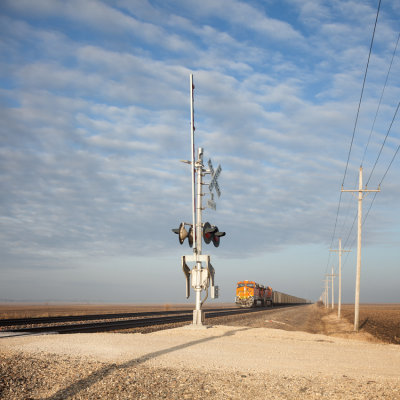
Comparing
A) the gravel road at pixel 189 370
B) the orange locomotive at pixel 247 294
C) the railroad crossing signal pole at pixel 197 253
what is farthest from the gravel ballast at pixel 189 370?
the orange locomotive at pixel 247 294

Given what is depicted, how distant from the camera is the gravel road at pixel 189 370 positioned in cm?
789

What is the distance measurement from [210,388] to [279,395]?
1257 millimetres

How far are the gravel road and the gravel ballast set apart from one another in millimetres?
18

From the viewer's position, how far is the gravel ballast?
7.90 meters

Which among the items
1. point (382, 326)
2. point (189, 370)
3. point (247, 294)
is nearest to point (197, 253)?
point (189, 370)

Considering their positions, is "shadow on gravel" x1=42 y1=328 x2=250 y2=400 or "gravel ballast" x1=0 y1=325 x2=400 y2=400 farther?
"gravel ballast" x1=0 y1=325 x2=400 y2=400

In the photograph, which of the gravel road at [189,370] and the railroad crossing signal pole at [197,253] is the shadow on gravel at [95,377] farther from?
the railroad crossing signal pole at [197,253]

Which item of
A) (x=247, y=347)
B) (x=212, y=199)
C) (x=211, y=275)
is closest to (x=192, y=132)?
(x=212, y=199)

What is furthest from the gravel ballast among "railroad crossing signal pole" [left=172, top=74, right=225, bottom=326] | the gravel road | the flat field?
the flat field

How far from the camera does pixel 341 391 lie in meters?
8.07

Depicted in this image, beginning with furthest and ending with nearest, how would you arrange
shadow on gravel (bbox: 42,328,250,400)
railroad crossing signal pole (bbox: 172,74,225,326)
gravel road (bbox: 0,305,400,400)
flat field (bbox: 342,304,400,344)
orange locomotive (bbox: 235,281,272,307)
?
orange locomotive (bbox: 235,281,272,307) < flat field (bbox: 342,304,400,344) < railroad crossing signal pole (bbox: 172,74,225,326) < gravel road (bbox: 0,305,400,400) < shadow on gravel (bbox: 42,328,250,400)

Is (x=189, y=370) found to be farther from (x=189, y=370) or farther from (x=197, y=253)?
(x=197, y=253)

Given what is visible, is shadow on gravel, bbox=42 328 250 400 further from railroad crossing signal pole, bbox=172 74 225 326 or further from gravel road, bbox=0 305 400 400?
railroad crossing signal pole, bbox=172 74 225 326

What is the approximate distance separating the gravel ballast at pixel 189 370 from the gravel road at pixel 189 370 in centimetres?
2
